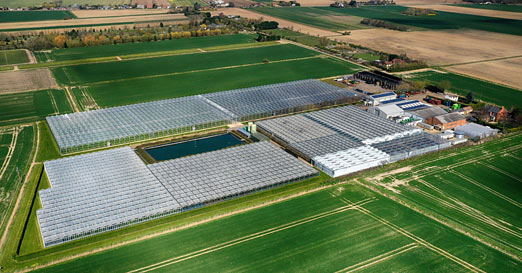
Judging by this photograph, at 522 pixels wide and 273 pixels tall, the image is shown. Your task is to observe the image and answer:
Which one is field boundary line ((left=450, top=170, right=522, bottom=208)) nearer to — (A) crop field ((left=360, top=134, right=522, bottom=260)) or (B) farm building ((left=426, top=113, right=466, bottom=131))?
(A) crop field ((left=360, top=134, right=522, bottom=260))

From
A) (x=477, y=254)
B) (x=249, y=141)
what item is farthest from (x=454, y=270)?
(x=249, y=141)

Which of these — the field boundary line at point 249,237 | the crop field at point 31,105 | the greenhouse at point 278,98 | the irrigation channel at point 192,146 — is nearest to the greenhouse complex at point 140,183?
the irrigation channel at point 192,146

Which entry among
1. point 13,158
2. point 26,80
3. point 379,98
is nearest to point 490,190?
point 379,98

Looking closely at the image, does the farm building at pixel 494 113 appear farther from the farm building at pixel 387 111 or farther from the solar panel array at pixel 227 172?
the solar panel array at pixel 227 172

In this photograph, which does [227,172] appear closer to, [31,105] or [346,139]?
[346,139]

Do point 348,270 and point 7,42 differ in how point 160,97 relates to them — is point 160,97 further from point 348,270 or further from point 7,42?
point 7,42

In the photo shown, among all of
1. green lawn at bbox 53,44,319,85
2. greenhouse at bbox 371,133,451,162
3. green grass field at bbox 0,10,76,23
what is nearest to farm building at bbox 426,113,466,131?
greenhouse at bbox 371,133,451,162

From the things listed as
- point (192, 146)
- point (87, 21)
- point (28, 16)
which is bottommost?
point (192, 146)
